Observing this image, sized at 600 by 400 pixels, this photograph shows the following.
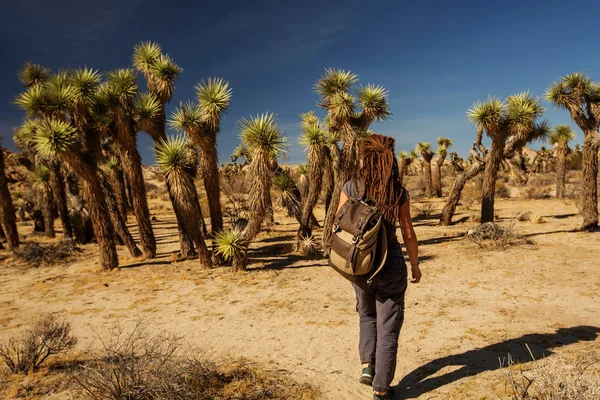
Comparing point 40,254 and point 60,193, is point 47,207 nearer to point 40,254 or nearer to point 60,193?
point 60,193

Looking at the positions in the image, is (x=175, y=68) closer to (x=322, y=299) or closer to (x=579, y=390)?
(x=322, y=299)

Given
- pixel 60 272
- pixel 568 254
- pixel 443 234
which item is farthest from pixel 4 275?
pixel 568 254

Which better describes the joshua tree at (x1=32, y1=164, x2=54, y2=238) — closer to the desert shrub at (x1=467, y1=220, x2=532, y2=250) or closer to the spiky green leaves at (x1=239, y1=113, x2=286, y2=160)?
the spiky green leaves at (x1=239, y1=113, x2=286, y2=160)

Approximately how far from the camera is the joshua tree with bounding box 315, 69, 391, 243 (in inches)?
433

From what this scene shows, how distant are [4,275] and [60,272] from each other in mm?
1450

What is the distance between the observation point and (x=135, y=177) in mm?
11391

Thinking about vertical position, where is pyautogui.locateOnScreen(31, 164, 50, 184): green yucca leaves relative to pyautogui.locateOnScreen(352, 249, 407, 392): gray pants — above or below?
above

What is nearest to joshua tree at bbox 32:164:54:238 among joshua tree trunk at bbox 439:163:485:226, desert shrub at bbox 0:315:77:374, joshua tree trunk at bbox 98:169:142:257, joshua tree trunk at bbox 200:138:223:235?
joshua tree trunk at bbox 98:169:142:257

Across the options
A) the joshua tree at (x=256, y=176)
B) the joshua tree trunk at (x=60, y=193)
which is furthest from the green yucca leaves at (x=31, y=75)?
the joshua tree at (x=256, y=176)

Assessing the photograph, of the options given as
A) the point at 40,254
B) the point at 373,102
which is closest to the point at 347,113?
the point at 373,102

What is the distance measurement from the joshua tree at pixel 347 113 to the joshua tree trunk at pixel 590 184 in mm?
6659

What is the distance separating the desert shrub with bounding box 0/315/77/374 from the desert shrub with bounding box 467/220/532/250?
10.2 meters

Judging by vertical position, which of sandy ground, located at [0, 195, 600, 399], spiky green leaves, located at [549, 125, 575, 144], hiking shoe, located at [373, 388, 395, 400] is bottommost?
sandy ground, located at [0, 195, 600, 399]

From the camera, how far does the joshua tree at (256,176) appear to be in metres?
9.56
